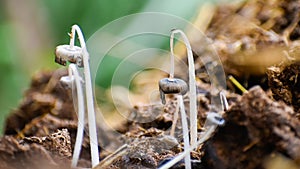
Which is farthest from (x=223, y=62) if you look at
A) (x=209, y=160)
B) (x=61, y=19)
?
(x=61, y=19)

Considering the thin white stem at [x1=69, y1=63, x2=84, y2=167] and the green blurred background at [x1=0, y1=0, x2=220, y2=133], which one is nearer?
the thin white stem at [x1=69, y1=63, x2=84, y2=167]

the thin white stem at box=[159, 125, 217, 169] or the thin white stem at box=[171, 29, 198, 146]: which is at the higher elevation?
the thin white stem at box=[171, 29, 198, 146]

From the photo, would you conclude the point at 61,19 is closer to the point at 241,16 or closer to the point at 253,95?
the point at 241,16

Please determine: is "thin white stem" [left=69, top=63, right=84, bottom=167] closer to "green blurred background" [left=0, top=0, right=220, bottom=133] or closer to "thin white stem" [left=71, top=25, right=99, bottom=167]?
"thin white stem" [left=71, top=25, right=99, bottom=167]

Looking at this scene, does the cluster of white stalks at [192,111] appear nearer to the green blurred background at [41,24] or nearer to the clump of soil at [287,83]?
the clump of soil at [287,83]

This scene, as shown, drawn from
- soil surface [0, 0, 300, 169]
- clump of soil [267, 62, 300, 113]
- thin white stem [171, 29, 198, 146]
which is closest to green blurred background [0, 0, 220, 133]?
soil surface [0, 0, 300, 169]
